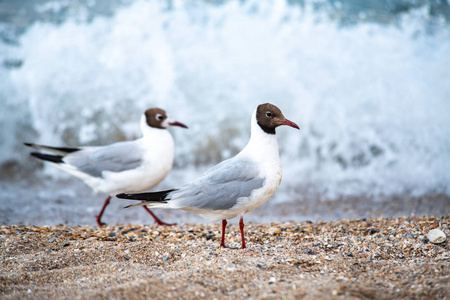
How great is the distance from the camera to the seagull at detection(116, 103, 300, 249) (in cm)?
374

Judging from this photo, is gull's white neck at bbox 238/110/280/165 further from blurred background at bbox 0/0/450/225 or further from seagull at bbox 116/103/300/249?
blurred background at bbox 0/0/450/225

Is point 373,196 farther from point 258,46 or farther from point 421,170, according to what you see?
point 258,46

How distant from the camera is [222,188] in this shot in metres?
3.76

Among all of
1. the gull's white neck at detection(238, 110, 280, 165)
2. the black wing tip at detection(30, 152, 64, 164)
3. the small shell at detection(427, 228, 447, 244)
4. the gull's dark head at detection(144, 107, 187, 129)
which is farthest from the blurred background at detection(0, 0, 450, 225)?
the gull's white neck at detection(238, 110, 280, 165)

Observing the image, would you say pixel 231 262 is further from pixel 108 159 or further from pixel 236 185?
pixel 108 159

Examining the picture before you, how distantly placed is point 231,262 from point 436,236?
5.36 feet

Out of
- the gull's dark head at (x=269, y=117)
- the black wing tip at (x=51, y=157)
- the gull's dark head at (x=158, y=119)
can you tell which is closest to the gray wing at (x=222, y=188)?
the gull's dark head at (x=269, y=117)

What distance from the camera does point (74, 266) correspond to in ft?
11.4

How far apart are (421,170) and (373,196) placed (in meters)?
1.06

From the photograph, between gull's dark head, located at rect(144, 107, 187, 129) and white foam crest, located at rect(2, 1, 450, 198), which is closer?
gull's dark head, located at rect(144, 107, 187, 129)

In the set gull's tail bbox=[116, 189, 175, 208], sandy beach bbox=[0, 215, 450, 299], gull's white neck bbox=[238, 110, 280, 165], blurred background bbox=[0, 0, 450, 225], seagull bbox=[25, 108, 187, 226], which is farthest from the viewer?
blurred background bbox=[0, 0, 450, 225]

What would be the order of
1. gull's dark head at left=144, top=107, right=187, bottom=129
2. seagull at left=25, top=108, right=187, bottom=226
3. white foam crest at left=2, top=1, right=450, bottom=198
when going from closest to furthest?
seagull at left=25, top=108, right=187, bottom=226
gull's dark head at left=144, top=107, right=187, bottom=129
white foam crest at left=2, top=1, right=450, bottom=198

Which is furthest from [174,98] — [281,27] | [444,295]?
[444,295]

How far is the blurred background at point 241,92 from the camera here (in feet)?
21.7
